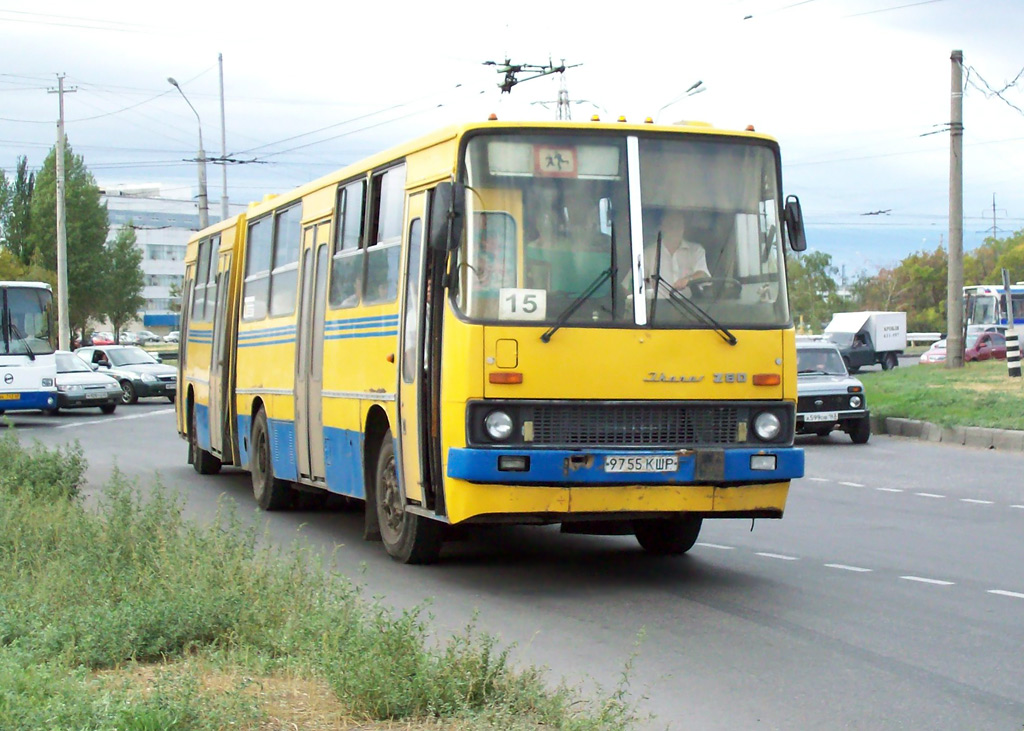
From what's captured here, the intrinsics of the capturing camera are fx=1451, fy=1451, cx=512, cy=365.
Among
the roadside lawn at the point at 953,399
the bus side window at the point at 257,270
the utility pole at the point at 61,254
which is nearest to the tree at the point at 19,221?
the utility pole at the point at 61,254

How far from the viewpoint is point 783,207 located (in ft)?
33.2

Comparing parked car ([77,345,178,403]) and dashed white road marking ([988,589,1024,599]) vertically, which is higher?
parked car ([77,345,178,403])

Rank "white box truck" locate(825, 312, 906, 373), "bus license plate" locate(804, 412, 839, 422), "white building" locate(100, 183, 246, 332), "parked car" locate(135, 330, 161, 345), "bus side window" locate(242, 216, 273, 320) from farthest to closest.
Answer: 1. "white building" locate(100, 183, 246, 332)
2. "parked car" locate(135, 330, 161, 345)
3. "white box truck" locate(825, 312, 906, 373)
4. "bus license plate" locate(804, 412, 839, 422)
5. "bus side window" locate(242, 216, 273, 320)

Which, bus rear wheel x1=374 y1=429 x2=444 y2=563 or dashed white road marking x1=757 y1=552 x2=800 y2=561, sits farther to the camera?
dashed white road marking x1=757 y1=552 x2=800 y2=561

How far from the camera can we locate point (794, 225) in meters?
10.1

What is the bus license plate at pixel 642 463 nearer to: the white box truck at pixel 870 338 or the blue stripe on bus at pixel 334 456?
the blue stripe on bus at pixel 334 456

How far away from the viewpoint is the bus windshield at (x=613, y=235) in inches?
372

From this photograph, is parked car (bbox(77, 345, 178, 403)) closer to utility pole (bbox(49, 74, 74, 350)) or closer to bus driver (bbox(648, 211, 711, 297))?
utility pole (bbox(49, 74, 74, 350))

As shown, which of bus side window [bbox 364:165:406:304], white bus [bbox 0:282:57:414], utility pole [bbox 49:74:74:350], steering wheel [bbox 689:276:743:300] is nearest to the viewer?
steering wheel [bbox 689:276:743:300]

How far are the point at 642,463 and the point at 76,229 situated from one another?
79272 mm

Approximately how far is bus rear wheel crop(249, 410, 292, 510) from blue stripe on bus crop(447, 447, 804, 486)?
19.4 feet

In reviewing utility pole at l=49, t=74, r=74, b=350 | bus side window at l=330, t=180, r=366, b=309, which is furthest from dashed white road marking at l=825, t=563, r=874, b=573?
utility pole at l=49, t=74, r=74, b=350

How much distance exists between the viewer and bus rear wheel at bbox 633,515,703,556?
1124cm

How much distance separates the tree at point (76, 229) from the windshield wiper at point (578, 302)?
7828 centimetres
